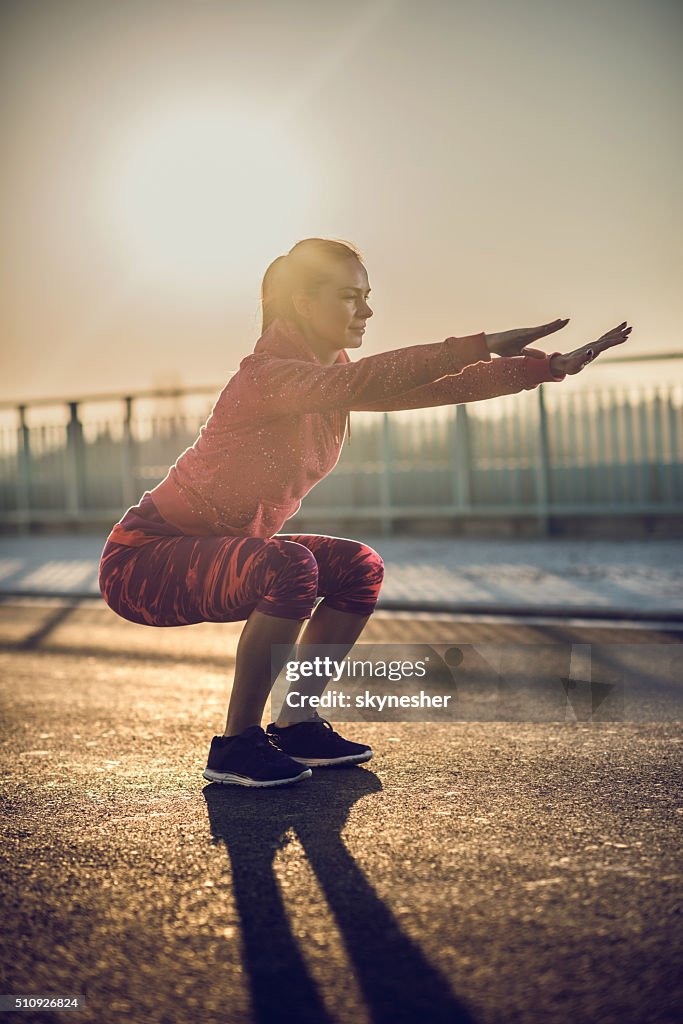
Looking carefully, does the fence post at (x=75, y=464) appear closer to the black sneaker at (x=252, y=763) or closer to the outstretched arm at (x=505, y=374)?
the black sneaker at (x=252, y=763)

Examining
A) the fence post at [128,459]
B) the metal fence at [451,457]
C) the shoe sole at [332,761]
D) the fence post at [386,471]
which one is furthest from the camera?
the fence post at [128,459]

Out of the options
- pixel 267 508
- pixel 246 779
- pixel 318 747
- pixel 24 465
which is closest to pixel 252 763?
pixel 246 779

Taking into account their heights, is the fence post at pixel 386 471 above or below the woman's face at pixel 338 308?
below

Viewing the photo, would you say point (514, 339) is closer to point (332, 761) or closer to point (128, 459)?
point (332, 761)

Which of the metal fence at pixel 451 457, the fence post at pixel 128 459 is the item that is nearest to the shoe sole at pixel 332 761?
the metal fence at pixel 451 457

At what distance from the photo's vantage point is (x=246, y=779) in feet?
10.9

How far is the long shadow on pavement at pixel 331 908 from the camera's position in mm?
1893

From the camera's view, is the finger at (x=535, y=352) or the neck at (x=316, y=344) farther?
the neck at (x=316, y=344)

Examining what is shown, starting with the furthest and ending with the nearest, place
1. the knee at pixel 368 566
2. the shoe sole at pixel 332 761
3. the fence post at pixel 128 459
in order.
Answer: the fence post at pixel 128 459, the knee at pixel 368 566, the shoe sole at pixel 332 761

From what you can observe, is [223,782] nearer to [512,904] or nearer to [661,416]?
[512,904]

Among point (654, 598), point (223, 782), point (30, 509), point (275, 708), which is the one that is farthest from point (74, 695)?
point (30, 509)

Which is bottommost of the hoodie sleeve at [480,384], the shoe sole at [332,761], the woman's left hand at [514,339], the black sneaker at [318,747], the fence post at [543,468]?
the shoe sole at [332,761]

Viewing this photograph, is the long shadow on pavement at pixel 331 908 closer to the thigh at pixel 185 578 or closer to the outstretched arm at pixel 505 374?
A: the thigh at pixel 185 578

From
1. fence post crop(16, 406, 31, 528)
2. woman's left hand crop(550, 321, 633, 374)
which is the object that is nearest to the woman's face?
woman's left hand crop(550, 321, 633, 374)
